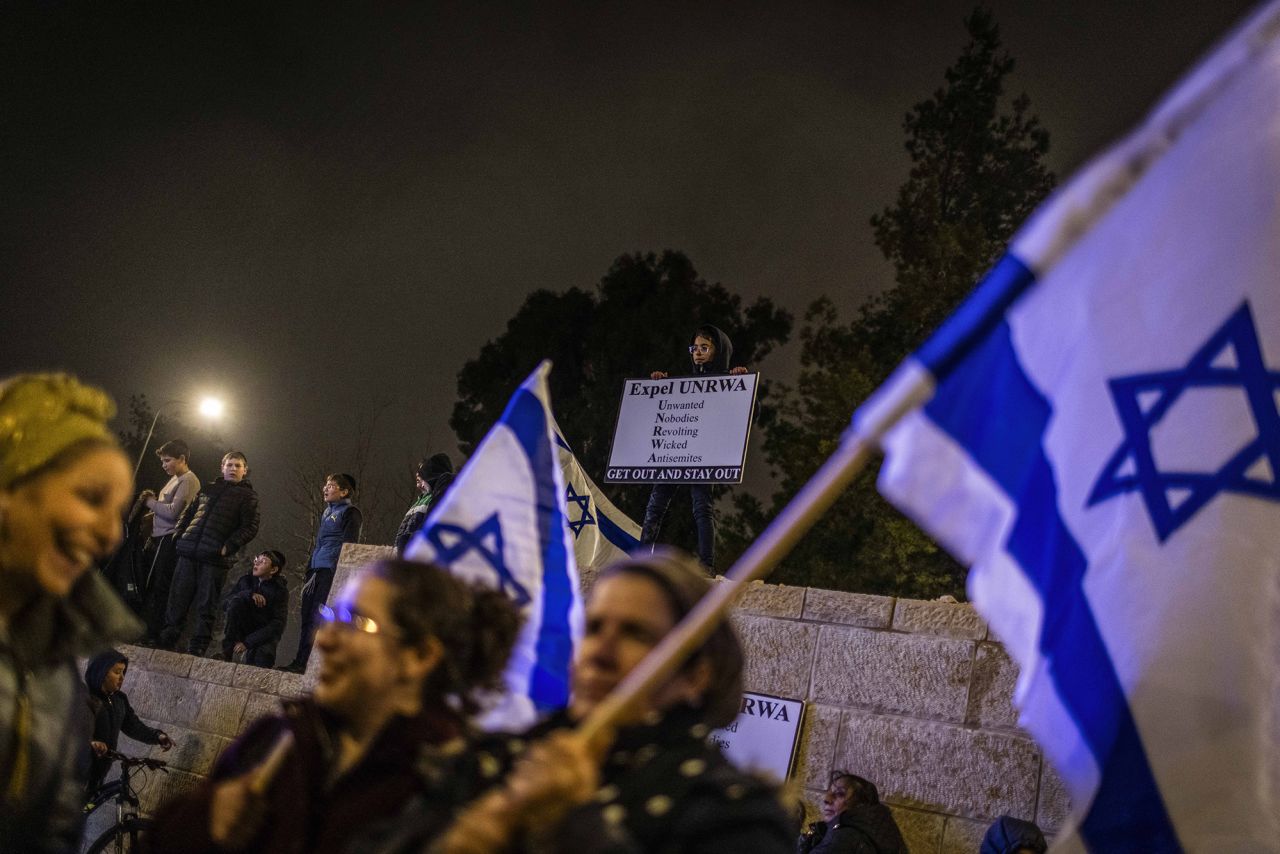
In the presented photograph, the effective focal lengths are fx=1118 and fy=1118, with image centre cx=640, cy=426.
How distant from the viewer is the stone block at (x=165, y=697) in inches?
374

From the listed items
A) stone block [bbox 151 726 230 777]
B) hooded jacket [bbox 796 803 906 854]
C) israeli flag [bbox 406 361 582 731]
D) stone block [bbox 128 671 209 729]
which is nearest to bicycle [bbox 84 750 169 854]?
stone block [bbox 151 726 230 777]

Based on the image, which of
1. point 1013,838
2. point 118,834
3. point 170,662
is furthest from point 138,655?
point 1013,838

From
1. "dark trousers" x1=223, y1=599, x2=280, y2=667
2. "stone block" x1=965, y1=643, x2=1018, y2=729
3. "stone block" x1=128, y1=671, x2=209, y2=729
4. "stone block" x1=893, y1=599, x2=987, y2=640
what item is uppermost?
"stone block" x1=893, y1=599, x2=987, y2=640

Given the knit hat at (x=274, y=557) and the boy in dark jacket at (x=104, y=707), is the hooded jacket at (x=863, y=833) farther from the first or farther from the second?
the knit hat at (x=274, y=557)

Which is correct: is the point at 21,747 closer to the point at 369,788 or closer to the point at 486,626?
the point at 369,788

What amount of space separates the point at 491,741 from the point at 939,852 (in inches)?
165

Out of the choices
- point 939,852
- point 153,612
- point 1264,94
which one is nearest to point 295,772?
point 1264,94

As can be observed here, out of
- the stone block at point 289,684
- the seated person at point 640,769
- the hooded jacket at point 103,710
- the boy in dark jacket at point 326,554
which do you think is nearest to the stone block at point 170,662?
the boy in dark jacket at point 326,554

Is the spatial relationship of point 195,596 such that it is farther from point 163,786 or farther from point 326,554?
point 163,786

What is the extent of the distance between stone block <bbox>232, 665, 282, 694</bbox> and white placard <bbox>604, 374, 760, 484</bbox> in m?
3.09

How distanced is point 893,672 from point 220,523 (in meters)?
6.79

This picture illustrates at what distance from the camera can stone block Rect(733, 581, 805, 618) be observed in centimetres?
665

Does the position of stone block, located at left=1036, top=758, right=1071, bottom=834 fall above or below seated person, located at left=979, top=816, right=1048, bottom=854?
above

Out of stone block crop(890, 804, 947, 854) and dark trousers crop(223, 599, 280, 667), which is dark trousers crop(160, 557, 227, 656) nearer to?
dark trousers crop(223, 599, 280, 667)
